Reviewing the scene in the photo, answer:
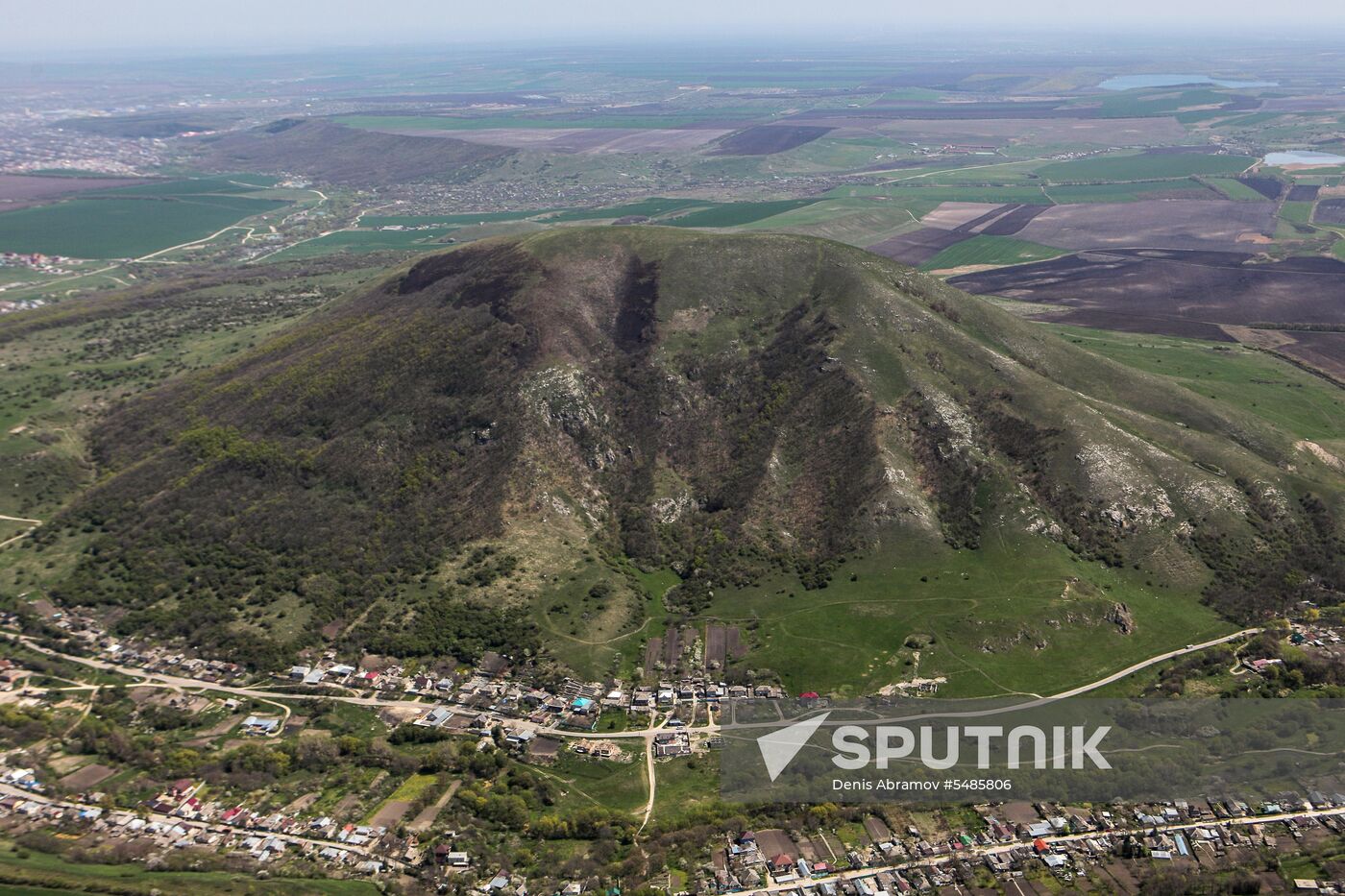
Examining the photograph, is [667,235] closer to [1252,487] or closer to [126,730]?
[1252,487]

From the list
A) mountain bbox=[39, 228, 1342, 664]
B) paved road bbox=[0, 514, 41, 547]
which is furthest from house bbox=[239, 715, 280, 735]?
paved road bbox=[0, 514, 41, 547]

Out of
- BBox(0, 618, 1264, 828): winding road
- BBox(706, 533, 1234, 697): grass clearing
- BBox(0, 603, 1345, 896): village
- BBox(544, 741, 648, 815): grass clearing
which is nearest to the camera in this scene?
BBox(0, 603, 1345, 896): village

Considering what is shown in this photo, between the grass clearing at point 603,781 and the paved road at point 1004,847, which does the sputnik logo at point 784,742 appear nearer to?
the grass clearing at point 603,781

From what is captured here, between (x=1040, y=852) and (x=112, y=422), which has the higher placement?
(x=112, y=422)

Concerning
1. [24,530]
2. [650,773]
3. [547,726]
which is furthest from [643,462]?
[24,530]

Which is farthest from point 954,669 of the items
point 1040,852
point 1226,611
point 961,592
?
point 1226,611

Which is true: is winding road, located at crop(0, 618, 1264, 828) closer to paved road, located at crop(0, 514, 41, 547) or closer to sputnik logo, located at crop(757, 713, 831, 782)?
sputnik logo, located at crop(757, 713, 831, 782)
